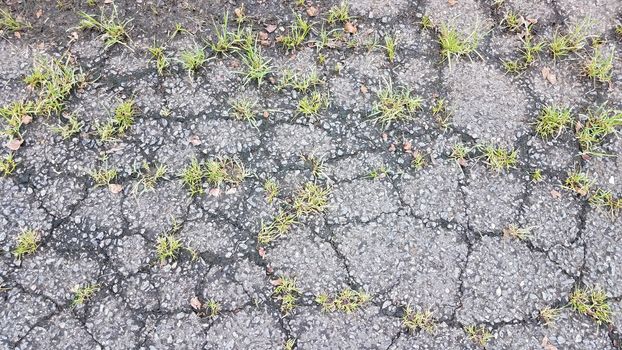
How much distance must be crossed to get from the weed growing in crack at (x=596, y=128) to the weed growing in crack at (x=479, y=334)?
3.33ft

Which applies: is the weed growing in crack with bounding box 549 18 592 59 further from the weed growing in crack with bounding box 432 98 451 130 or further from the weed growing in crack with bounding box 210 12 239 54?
the weed growing in crack with bounding box 210 12 239 54

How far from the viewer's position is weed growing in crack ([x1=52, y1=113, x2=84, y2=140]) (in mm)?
2988

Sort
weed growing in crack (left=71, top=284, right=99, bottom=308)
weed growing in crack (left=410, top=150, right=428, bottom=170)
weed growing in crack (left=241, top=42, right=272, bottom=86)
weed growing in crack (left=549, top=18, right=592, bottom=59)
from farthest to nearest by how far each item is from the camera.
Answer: weed growing in crack (left=549, top=18, right=592, bottom=59), weed growing in crack (left=241, top=42, right=272, bottom=86), weed growing in crack (left=410, top=150, right=428, bottom=170), weed growing in crack (left=71, top=284, right=99, bottom=308)

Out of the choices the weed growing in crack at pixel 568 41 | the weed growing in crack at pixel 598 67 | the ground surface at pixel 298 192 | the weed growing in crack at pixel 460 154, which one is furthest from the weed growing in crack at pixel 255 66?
the weed growing in crack at pixel 598 67

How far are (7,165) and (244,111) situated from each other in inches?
43.9

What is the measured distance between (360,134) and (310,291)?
0.80m

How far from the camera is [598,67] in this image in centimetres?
321

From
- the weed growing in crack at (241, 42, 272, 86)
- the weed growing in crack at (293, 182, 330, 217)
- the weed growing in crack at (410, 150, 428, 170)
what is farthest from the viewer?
the weed growing in crack at (241, 42, 272, 86)

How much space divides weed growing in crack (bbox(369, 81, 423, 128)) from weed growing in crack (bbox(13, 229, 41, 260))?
1.64 metres

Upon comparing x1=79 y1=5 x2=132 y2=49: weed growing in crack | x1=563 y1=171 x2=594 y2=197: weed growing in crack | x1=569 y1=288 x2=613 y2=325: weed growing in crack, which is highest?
x1=79 y1=5 x2=132 y2=49: weed growing in crack

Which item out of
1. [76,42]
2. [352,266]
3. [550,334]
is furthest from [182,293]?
[550,334]

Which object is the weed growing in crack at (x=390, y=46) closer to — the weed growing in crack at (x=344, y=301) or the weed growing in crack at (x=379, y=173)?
the weed growing in crack at (x=379, y=173)

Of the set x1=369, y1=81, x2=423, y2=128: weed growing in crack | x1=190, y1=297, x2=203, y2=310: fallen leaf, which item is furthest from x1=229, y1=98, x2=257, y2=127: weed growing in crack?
x1=190, y1=297, x2=203, y2=310: fallen leaf

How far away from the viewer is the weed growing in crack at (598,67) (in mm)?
3199
